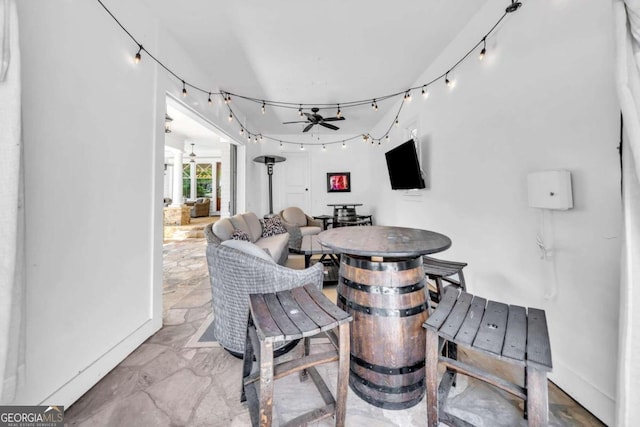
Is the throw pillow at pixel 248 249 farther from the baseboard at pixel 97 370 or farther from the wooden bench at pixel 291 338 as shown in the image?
the baseboard at pixel 97 370

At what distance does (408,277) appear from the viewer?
1.22 metres

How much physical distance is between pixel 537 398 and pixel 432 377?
36 centimetres

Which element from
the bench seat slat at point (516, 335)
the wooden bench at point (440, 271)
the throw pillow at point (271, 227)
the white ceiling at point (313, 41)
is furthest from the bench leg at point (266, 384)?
the throw pillow at point (271, 227)

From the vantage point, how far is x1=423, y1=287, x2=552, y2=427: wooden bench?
0.86m

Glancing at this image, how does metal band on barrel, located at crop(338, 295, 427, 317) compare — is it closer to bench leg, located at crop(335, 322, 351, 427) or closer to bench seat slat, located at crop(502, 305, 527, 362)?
bench leg, located at crop(335, 322, 351, 427)

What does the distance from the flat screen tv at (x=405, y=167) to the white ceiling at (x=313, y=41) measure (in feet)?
3.14

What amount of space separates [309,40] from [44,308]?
2849mm

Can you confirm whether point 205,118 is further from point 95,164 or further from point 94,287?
point 94,287

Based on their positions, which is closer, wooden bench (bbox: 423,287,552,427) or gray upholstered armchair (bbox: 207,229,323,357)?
wooden bench (bbox: 423,287,552,427)

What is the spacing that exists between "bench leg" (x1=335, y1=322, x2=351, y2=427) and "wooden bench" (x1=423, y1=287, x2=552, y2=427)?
360 millimetres

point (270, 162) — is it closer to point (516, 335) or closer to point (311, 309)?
point (311, 309)

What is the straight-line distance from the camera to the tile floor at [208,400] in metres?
1.21

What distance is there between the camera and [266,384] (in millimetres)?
960

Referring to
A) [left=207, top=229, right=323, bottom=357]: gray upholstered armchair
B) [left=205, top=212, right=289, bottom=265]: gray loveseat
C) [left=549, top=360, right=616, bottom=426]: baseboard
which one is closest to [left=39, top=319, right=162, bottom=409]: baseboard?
[left=207, top=229, right=323, bottom=357]: gray upholstered armchair
